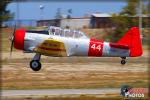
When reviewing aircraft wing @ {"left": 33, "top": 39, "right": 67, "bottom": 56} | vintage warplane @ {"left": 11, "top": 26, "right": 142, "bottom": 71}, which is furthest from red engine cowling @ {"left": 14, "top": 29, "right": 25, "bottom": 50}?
aircraft wing @ {"left": 33, "top": 39, "right": 67, "bottom": 56}

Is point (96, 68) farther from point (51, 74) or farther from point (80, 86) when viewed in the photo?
point (80, 86)

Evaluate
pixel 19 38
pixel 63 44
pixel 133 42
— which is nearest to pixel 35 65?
pixel 19 38

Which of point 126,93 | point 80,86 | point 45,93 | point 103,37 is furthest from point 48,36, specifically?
point 103,37

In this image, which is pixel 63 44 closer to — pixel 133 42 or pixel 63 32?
pixel 63 32

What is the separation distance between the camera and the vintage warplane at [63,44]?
2503 cm

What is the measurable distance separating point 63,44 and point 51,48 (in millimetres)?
676

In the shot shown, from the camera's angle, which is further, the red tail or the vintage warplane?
the red tail

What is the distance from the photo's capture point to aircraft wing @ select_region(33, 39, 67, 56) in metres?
25.3

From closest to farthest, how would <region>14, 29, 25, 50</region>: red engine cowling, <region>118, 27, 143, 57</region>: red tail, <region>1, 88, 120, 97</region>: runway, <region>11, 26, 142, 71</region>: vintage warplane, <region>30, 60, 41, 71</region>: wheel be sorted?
<region>1, 88, 120, 97</region>: runway
<region>14, 29, 25, 50</region>: red engine cowling
<region>11, 26, 142, 71</region>: vintage warplane
<region>30, 60, 41, 71</region>: wheel
<region>118, 27, 143, 57</region>: red tail

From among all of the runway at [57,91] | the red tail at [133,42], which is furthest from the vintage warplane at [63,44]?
the runway at [57,91]

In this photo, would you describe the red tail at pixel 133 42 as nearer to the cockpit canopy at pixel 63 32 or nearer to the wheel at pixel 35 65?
the cockpit canopy at pixel 63 32

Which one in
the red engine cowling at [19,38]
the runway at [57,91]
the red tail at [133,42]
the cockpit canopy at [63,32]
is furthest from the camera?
the red tail at [133,42]

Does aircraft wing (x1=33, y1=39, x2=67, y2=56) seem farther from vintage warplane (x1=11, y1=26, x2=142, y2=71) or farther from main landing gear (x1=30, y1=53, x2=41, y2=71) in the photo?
main landing gear (x1=30, y1=53, x2=41, y2=71)

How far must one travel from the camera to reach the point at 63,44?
83.7 ft
